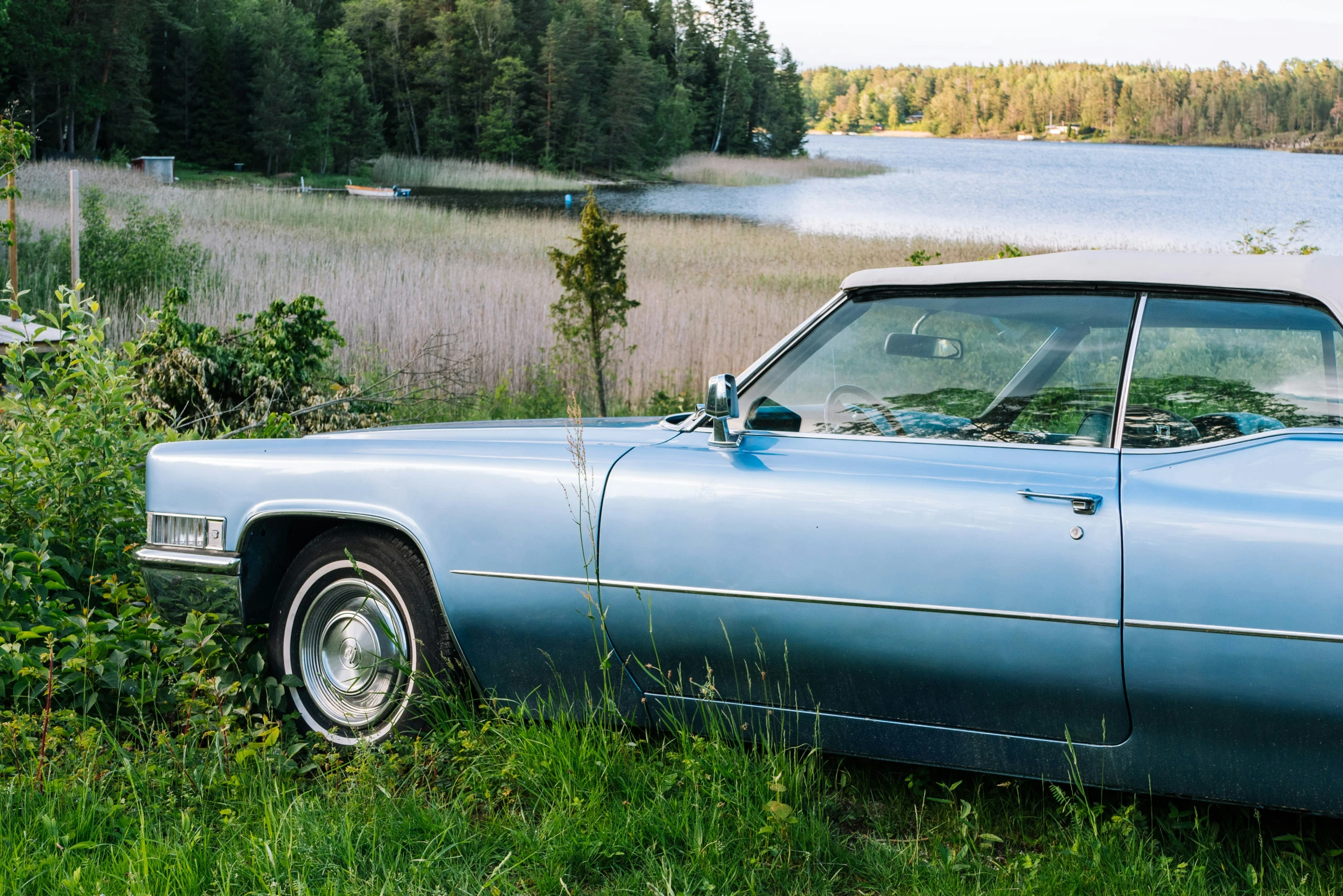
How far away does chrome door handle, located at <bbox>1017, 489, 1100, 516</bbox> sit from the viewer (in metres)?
2.31

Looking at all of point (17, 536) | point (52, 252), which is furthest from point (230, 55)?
point (17, 536)

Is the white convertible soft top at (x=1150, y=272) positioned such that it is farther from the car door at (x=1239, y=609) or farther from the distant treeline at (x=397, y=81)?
the distant treeline at (x=397, y=81)

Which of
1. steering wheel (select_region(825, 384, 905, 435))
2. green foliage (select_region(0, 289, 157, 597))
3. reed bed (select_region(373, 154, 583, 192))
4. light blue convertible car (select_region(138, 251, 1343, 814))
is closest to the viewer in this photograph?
light blue convertible car (select_region(138, 251, 1343, 814))

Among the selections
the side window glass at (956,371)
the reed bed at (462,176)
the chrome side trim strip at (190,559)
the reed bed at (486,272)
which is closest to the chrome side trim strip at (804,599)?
the side window glass at (956,371)

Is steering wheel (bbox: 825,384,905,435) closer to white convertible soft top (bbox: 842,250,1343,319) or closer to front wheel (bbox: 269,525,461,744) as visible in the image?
white convertible soft top (bbox: 842,250,1343,319)

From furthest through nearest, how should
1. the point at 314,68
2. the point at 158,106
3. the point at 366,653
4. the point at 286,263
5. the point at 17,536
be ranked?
the point at 314,68 → the point at 158,106 → the point at 286,263 → the point at 17,536 → the point at 366,653

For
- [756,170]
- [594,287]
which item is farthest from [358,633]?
[756,170]

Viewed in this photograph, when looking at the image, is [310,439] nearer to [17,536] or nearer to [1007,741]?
[17,536]

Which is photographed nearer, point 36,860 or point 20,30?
point 36,860

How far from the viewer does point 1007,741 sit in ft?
8.05

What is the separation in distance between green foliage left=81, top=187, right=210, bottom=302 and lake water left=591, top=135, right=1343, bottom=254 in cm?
1343

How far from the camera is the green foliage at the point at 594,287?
30.6ft

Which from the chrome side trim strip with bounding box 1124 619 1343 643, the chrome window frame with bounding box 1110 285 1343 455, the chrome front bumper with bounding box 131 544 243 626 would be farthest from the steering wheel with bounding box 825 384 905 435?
the chrome front bumper with bounding box 131 544 243 626

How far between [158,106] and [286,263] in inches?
1836
